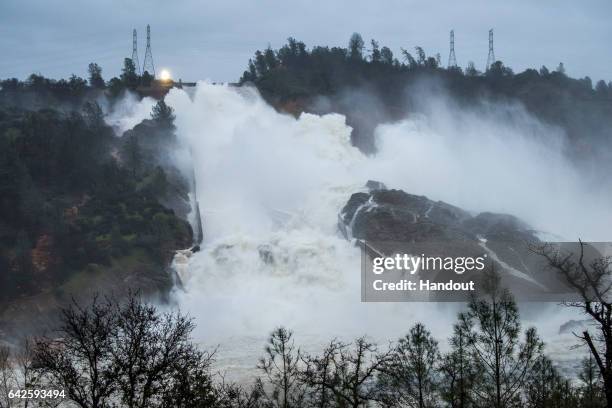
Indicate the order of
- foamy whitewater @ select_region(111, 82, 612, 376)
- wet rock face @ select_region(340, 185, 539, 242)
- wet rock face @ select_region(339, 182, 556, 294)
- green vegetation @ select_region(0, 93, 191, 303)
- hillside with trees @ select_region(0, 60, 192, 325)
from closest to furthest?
foamy whitewater @ select_region(111, 82, 612, 376) → wet rock face @ select_region(339, 182, 556, 294) → hillside with trees @ select_region(0, 60, 192, 325) → wet rock face @ select_region(340, 185, 539, 242) → green vegetation @ select_region(0, 93, 191, 303)

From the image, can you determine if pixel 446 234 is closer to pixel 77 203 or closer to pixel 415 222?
pixel 415 222

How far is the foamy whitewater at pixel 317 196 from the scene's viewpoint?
1593 inches

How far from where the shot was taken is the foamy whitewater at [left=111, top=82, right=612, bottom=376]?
40.5m

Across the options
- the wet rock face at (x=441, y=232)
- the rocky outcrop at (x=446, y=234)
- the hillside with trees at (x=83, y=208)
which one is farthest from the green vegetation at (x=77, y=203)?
the rocky outcrop at (x=446, y=234)

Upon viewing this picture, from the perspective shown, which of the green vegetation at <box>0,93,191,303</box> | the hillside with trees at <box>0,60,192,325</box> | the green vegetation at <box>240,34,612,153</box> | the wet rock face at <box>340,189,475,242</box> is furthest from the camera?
the green vegetation at <box>240,34,612,153</box>

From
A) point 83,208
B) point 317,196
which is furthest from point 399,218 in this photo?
point 83,208

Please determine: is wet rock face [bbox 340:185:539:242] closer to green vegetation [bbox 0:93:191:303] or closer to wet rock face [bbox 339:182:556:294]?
wet rock face [bbox 339:182:556:294]

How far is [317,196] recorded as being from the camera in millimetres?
58969

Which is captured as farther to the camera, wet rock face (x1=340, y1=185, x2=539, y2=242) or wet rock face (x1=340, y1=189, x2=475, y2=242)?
wet rock face (x1=340, y1=189, x2=475, y2=242)

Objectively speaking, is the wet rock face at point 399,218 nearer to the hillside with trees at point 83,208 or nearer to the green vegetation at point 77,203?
the hillside with trees at point 83,208

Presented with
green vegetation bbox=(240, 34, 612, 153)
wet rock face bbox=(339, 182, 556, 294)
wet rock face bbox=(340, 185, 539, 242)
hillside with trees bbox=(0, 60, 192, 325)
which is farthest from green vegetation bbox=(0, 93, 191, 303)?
green vegetation bbox=(240, 34, 612, 153)

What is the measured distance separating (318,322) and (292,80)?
55062 millimetres

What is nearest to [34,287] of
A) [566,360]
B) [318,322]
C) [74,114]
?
[318,322]

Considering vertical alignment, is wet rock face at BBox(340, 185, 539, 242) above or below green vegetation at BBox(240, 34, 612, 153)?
below
